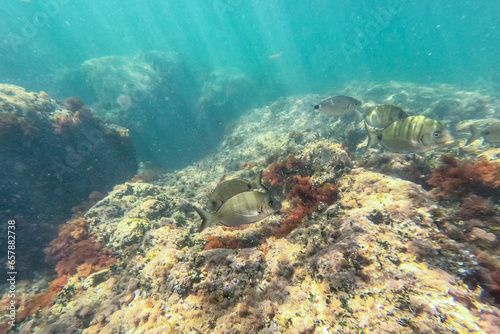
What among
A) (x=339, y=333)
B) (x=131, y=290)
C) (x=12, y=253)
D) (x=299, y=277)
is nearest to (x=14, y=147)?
(x=12, y=253)

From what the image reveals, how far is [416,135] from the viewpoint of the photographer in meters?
2.68

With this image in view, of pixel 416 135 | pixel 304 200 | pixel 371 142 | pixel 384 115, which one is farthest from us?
pixel 384 115

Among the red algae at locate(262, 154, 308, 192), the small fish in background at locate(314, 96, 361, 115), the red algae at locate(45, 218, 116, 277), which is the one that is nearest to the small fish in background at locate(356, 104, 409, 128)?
the small fish in background at locate(314, 96, 361, 115)

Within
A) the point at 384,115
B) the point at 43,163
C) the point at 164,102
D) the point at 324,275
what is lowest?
the point at 324,275

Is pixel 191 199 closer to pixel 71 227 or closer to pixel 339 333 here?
pixel 71 227

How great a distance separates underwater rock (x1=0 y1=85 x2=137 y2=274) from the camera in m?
6.87

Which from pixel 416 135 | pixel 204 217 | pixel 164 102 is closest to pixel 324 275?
pixel 204 217

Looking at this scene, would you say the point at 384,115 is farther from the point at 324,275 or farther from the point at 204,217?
the point at 204,217

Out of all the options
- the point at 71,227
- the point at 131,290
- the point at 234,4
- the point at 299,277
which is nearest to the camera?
the point at 299,277

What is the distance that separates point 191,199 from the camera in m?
6.58

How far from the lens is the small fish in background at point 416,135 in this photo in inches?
102

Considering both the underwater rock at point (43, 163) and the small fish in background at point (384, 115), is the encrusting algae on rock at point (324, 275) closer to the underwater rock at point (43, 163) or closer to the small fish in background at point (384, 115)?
the small fish in background at point (384, 115)

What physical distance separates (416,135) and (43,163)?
36.9 ft

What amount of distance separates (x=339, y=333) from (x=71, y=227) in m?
7.34
